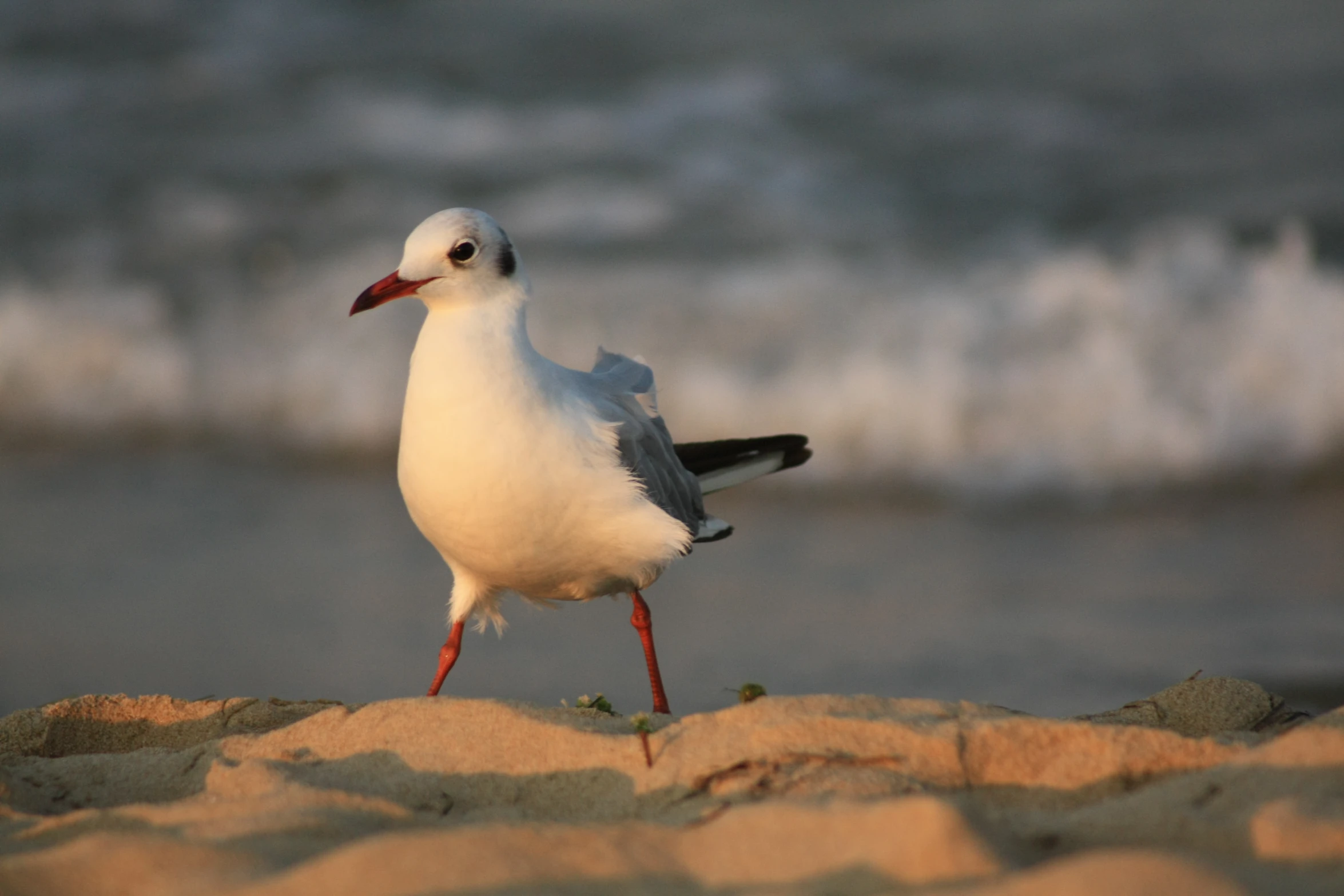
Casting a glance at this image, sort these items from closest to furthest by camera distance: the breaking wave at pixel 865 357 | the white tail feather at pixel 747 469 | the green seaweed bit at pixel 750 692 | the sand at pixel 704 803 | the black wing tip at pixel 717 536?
the sand at pixel 704 803
the green seaweed bit at pixel 750 692
the black wing tip at pixel 717 536
the white tail feather at pixel 747 469
the breaking wave at pixel 865 357

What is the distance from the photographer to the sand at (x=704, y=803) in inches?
75.9

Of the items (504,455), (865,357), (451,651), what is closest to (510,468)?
(504,455)

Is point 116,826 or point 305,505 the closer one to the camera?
point 116,826

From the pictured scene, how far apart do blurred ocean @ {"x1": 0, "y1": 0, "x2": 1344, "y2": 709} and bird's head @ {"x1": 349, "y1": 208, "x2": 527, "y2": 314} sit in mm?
1929

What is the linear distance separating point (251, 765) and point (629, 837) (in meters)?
0.99

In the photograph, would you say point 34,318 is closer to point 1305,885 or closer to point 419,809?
point 419,809

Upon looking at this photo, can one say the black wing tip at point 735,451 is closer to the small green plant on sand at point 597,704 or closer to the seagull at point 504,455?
the seagull at point 504,455

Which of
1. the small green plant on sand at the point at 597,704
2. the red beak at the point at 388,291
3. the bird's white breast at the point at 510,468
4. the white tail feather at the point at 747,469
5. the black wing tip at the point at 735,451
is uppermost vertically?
the red beak at the point at 388,291

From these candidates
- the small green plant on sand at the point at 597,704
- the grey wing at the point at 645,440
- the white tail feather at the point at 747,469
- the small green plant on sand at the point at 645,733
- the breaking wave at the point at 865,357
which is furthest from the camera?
the breaking wave at the point at 865,357

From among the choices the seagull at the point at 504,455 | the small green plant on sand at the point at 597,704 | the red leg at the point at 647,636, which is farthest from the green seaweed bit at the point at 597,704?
the red leg at the point at 647,636

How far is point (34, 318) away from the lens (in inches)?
382

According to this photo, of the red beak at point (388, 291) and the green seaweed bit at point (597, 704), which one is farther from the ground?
the red beak at point (388, 291)

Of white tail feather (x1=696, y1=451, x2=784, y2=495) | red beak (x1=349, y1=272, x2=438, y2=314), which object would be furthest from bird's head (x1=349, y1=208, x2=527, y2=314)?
white tail feather (x1=696, y1=451, x2=784, y2=495)

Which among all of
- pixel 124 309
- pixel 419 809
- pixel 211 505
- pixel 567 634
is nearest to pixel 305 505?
pixel 211 505
